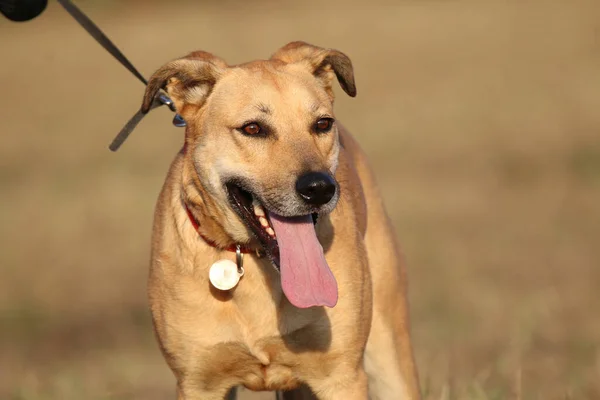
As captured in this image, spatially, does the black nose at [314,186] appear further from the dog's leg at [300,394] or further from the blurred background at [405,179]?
the blurred background at [405,179]

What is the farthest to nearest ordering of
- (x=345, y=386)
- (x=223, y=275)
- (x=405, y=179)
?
(x=405, y=179), (x=345, y=386), (x=223, y=275)

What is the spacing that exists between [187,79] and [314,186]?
3.10 ft

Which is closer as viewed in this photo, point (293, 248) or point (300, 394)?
point (293, 248)

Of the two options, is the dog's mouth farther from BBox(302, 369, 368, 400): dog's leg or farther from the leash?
the leash

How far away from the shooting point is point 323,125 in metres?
5.38

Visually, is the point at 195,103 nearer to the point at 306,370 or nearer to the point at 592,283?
the point at 306,370

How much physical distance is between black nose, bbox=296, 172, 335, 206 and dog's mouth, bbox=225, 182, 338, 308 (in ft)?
0.61

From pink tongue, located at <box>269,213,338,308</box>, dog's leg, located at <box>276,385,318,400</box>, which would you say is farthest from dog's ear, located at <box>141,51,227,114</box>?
dog's leg, located at <box>276,385,318,400</box>

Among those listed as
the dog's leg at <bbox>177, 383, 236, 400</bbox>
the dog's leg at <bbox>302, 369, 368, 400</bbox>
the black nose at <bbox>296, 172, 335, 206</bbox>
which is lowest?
the dog's leg at <bbox>177, 383, 236, 400</bbox>

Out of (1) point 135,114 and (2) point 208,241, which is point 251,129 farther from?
(1) point 135,114

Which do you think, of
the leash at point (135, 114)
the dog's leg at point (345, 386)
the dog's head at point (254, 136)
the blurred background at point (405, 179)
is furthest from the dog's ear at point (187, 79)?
the blurred background at point (405, 179)

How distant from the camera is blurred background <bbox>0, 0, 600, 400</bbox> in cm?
890

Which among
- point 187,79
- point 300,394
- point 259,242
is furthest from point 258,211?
point 300,394

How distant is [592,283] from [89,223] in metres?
6.38
